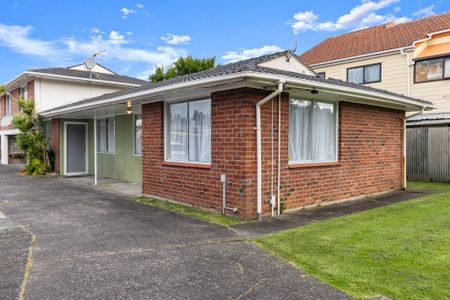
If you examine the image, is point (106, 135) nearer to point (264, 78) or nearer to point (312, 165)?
point (312, 165)

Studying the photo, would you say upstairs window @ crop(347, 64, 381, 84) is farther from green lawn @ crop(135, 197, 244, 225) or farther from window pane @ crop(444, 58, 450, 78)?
green lawn @ crop(135, 197, 244, 225)

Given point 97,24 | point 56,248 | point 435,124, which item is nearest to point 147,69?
point 97,24

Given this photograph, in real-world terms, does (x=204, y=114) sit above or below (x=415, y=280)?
above

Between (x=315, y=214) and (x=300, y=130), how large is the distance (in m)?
1.87

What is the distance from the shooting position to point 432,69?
51.2 ft

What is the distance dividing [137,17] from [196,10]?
3.84 m

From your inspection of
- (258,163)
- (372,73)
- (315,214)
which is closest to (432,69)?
(372,73)

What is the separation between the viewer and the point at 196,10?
16.7m

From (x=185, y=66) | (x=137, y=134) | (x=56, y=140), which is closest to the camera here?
(x=137, y=134)

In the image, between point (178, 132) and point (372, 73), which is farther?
point (372, 73)

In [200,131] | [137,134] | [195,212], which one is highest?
[137,134]

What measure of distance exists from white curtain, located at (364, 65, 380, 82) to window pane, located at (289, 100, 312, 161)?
437 inches

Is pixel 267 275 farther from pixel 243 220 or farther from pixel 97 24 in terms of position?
pixel 97 24

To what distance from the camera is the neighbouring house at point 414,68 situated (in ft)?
42.5
